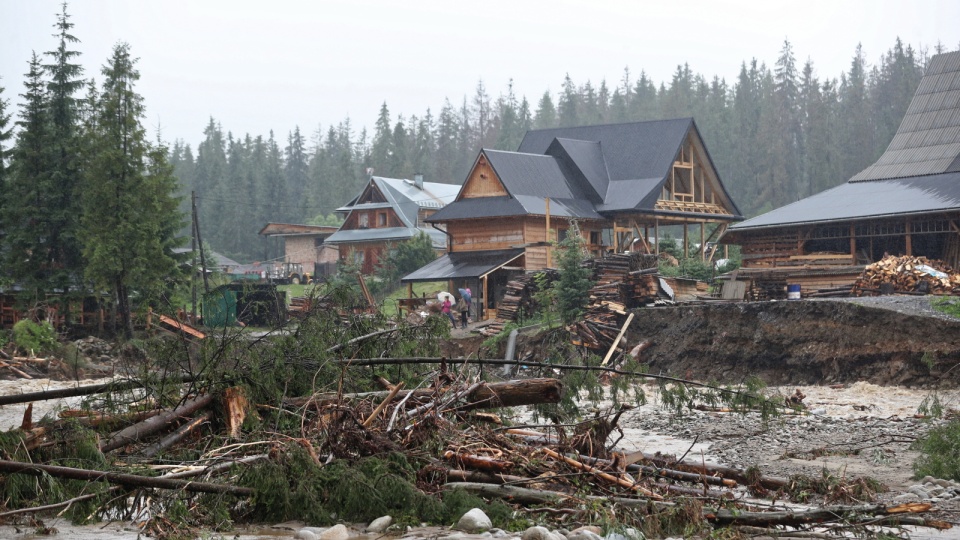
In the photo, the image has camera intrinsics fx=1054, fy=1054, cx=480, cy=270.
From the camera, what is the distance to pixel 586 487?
895cm

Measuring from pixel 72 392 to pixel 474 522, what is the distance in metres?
3.91

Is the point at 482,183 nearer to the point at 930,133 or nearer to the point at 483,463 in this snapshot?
the point at 930,133

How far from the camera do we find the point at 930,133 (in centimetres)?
3775

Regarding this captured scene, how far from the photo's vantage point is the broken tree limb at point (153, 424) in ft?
31.0

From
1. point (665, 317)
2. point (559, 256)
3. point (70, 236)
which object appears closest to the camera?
point (665, 317)

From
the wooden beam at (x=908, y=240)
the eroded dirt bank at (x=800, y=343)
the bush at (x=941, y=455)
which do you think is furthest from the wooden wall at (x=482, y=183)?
the bush at (x=941, y=455)

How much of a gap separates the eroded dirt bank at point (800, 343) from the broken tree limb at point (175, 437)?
50.1ft

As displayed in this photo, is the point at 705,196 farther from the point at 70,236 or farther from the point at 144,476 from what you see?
the point at 144,476

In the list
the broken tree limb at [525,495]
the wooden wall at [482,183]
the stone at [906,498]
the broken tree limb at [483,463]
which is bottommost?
the stone at [906,498]

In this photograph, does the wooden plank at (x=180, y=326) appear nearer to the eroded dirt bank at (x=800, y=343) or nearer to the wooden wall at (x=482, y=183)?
the eroded dirt bank at (x=800, y=343)

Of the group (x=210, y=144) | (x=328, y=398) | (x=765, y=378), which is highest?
(x=210, y=144)

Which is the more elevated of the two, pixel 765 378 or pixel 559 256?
pixel 559 256

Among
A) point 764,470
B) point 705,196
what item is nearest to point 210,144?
point 705,196

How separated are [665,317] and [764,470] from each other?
596 inches
